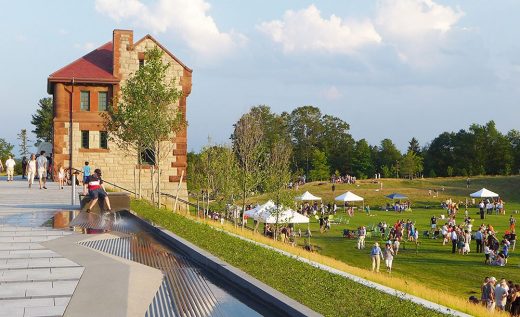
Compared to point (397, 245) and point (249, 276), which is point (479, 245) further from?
point (249, 276)

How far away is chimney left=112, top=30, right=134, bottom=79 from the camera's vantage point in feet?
124

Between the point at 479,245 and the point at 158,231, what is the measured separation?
2138cm

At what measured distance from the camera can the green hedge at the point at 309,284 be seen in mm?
8227

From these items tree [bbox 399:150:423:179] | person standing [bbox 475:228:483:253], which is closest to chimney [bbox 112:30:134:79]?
person standing [bbox 475:228:483:253]

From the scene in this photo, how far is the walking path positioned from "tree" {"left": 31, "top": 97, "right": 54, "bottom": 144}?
231ft

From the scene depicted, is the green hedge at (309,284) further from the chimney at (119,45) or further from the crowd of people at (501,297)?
the chimney at (119,45)

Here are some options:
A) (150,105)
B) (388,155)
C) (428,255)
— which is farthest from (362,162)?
(150,105)

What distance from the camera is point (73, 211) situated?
20.4m

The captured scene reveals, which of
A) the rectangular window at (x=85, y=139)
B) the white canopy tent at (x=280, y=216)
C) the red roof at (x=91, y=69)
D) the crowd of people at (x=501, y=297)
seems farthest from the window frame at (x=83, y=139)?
the crowd of people at (x=501, y=297)

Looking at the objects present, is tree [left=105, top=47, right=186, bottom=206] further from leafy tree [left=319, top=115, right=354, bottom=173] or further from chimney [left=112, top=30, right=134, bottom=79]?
leafy tree [left=319, top=115, right=354, bottom=173]

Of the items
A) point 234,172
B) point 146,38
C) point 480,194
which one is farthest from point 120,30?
point 480,194

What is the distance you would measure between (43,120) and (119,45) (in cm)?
5159

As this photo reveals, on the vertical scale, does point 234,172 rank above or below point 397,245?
above

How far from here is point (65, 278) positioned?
31.4 ft
